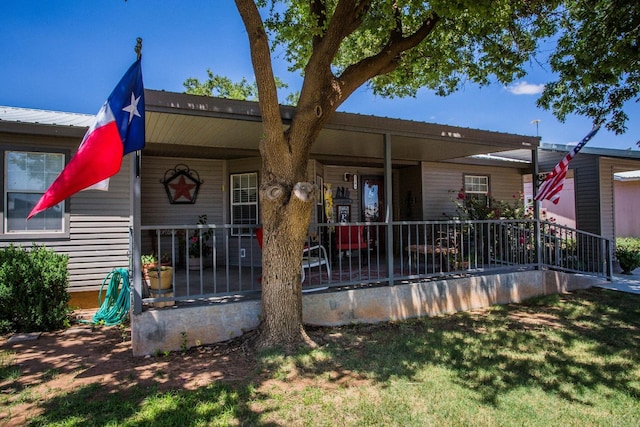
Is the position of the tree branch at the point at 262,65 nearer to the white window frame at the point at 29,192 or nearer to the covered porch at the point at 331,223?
the covered porch at the point at 331,223

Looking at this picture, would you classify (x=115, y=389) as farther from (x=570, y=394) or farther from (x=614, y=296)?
(x=614, y=296)

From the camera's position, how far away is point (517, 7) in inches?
253

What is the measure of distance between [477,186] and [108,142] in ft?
32.2

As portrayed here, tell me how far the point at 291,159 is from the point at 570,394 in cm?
339

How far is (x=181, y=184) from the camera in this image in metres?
7.92

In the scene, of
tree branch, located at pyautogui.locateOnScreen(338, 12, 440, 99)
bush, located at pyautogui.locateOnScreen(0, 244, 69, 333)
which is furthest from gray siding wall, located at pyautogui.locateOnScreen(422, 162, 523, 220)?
bush, located at pyautogui.locateOnScreen(0, 244, 69, 333)

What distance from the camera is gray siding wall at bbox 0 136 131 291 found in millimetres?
6258

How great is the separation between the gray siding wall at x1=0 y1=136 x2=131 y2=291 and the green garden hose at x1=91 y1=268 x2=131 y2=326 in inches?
24.1

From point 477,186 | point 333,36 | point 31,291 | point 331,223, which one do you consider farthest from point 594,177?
point 31,291

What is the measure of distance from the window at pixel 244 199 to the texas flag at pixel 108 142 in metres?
4.04

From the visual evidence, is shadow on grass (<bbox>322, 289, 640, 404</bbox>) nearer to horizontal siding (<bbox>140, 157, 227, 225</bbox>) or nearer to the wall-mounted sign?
horizontal siding (<bbox>140, 157, 227, 225</bbox>)

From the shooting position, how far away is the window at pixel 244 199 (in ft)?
25.9

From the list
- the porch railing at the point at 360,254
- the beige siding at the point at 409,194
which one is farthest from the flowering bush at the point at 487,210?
the beige siding at the point at 409,194

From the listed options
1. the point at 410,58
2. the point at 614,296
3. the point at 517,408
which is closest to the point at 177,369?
the point at 517,408
